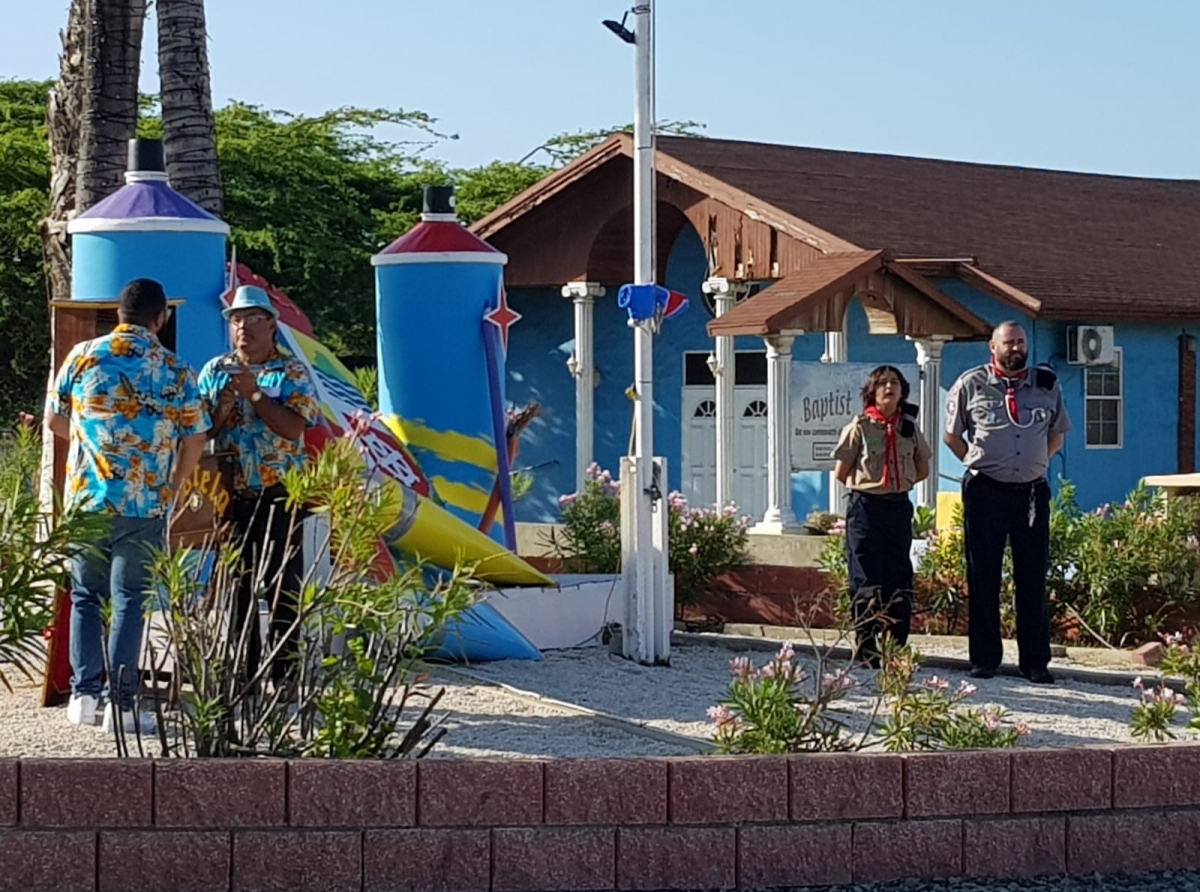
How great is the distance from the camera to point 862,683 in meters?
9.45

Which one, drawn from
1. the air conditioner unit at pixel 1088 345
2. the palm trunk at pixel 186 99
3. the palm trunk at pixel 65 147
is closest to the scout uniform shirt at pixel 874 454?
the palm trunk at pixel 65 147

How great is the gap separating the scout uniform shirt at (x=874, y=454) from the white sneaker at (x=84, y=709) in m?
4.18

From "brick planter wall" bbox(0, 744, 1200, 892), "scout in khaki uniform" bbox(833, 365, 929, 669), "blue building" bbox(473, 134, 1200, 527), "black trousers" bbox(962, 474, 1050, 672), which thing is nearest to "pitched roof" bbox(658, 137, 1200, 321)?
"blue building" bbox(473, 134, 1200, 527)

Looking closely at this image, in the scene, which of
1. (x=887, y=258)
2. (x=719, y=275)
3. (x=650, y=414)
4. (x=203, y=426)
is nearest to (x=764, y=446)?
(x=719, y=275)

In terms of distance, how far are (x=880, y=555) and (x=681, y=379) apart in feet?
40.9

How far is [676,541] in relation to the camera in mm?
12812

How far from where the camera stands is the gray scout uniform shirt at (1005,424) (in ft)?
33.1

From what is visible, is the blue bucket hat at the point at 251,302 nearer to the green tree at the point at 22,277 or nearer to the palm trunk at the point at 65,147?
the palm trunk at the point at 65,147

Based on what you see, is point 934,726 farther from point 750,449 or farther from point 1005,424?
point 750,449

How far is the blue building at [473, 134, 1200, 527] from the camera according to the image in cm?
2056

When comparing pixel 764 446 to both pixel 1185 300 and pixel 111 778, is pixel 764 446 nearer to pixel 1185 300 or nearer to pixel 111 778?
pixel 1185 300

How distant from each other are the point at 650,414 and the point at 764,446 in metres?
11.7


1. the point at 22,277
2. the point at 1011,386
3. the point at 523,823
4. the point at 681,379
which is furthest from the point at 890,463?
the point at 22,277

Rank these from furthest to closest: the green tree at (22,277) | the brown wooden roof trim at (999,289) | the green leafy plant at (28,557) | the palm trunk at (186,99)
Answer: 1. the green tree at (22,277)
2. the brown wooden roof trim at (999,289)
3. the palm trunk at (186,99)
4. the green leafy plant at (28,557)
